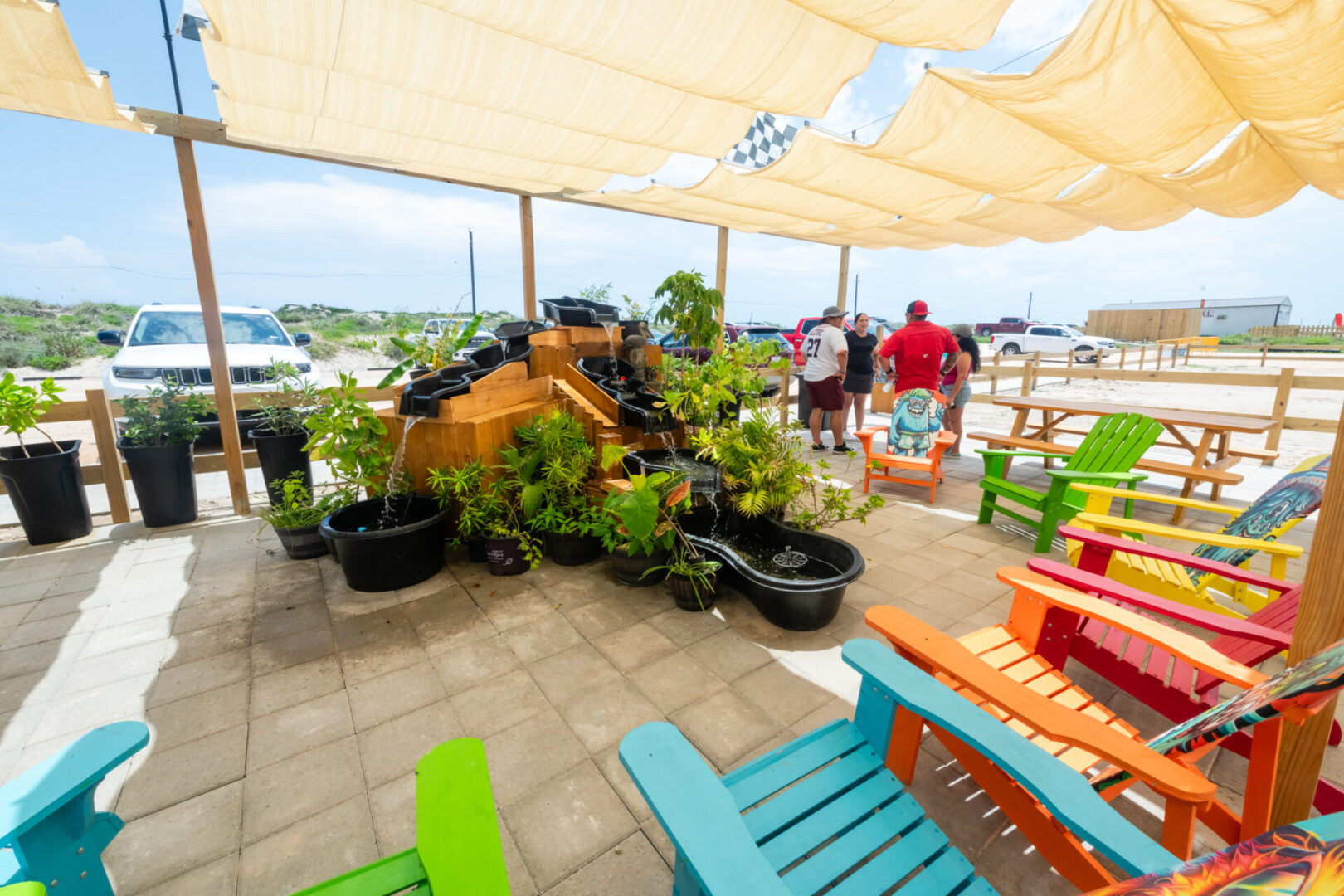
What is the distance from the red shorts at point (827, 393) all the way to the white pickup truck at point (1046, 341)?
19.4 m

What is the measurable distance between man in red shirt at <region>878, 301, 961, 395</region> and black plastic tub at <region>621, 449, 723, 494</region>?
2.64 m

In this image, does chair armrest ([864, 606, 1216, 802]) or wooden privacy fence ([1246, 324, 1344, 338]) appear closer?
chair armrest ([864, 606, 1216, 802])

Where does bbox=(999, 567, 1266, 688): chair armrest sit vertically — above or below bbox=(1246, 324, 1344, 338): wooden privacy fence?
below

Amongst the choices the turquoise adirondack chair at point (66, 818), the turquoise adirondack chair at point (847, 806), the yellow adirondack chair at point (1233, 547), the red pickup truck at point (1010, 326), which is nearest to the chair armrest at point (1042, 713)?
the turquoise adirondack chair at point (847, 806)

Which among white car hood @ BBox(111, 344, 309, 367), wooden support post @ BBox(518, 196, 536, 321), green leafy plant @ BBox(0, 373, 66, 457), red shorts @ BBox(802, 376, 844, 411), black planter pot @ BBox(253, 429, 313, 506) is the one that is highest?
wooden support post @ BBox(518, 196, 536, 321)

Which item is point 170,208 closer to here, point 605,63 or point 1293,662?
point 605,63

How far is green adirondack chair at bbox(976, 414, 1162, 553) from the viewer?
332cm

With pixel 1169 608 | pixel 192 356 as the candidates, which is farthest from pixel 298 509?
pixel 1169 608

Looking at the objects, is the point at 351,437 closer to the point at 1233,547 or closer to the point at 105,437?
the point at 105,437

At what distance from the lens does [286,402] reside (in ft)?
13.0

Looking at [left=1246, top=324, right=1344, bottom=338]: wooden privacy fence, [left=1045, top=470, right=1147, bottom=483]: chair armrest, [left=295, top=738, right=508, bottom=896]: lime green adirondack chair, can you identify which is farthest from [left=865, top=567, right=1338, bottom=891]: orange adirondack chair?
[left=1246, top=324, right=1344, bottom=338]: wooden privacy fence

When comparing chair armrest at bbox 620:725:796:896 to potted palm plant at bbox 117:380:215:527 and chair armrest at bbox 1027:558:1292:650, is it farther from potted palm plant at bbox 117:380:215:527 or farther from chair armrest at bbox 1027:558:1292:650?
potted palm plant at bbox 117:380:215:527

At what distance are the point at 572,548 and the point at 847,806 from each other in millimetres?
2127

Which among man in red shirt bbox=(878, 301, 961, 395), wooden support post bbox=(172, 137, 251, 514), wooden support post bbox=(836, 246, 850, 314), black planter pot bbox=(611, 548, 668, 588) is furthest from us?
wooden support post bbox=(836, 246, 850, 314)
